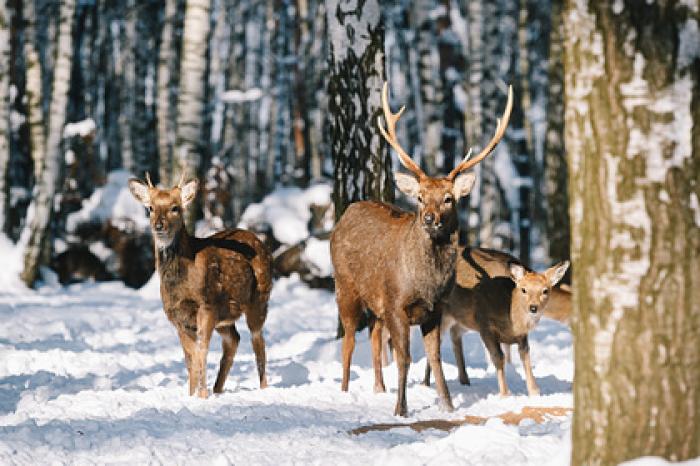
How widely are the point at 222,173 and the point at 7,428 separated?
47.5 feet

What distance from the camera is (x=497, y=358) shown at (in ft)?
27.0

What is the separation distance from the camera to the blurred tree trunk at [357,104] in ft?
33.3

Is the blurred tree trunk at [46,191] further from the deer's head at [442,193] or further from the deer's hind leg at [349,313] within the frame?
the deer's head at [442,193]

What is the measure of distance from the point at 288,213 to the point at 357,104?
27.5ft

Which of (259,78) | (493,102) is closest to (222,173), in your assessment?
(493,102)

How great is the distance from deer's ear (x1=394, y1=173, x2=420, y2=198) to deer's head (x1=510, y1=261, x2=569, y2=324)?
59.6 inches

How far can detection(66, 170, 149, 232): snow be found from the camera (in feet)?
60.7

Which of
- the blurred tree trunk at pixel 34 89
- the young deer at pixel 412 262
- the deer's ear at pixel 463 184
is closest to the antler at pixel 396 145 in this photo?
the young deer at pixel 412 262

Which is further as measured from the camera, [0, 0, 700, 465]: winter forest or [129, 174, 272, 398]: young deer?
[129, 174, 272, 398]: young deer

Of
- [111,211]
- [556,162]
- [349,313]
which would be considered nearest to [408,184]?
[349,313]

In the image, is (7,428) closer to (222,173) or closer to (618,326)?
(618,326)

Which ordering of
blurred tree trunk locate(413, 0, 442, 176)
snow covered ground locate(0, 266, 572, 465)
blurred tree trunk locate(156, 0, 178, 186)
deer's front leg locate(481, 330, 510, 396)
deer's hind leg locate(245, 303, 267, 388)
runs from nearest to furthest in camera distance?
snow covered ground locate(0, 266, 572, 465) → deer's front leg locate(481, 330, 510, 396) → deer's hind leg locate(245, 303, 267, 388) → blurred tree trunk locate(413, 0, 442, 176) → blurred tree trunk locate(156, 0, 178, 186)

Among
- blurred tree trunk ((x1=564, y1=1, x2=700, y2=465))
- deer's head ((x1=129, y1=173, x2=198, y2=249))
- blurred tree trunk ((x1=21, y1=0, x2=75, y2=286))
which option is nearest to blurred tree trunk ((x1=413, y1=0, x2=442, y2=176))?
blurred tree trunk ((x1=21, y1=0, x2=75, y2=286))

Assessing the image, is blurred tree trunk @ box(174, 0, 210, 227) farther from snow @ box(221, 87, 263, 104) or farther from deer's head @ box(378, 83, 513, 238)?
snow @ box(221, 87, 263, 104)
